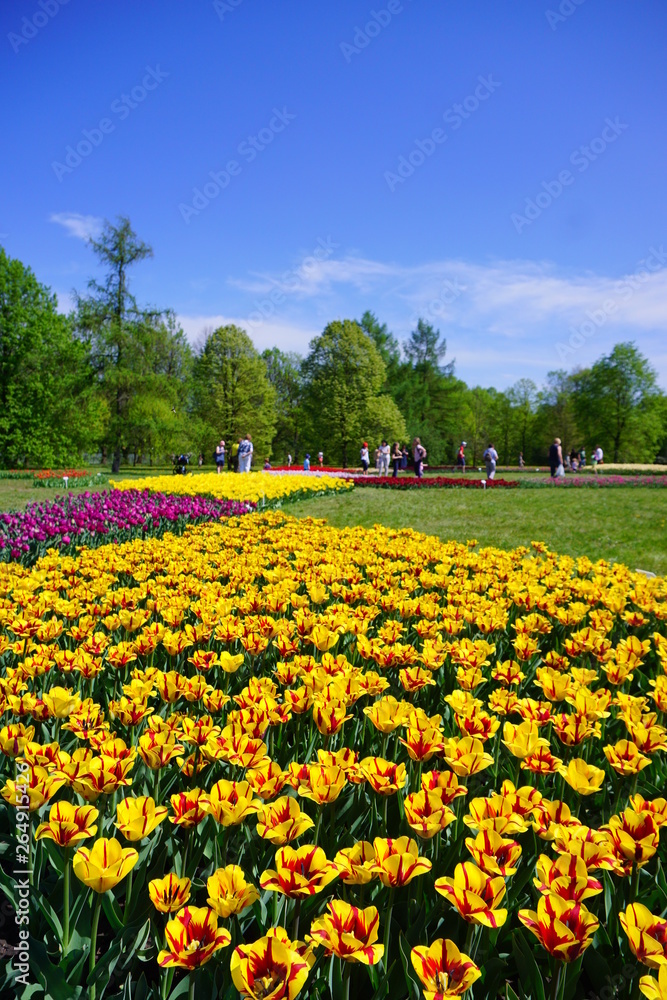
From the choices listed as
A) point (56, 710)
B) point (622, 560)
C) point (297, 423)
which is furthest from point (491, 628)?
point (297, 423)

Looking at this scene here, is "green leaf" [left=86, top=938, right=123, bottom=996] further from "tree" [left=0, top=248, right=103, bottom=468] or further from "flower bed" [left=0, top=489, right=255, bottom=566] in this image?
"tree" [left=0, top=248, right=103, bottom=468]

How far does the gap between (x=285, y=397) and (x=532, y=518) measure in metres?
45.9

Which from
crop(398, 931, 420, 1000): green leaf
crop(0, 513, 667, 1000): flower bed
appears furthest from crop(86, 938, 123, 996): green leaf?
crop(398, 931, 420, 1000): green leaf

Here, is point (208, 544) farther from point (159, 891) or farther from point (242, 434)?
point (242, 434)

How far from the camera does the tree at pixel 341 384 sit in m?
40.6

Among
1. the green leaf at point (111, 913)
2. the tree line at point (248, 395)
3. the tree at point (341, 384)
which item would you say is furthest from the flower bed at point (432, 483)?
the green leaf at point (111, 913)

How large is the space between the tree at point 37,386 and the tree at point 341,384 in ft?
55.1

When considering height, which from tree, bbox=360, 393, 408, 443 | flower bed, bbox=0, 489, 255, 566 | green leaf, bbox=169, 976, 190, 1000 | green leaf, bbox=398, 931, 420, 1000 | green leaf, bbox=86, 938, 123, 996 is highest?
tree, bbox=360, 393, 408, 443

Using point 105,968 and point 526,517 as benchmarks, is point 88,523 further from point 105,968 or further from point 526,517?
point 526,517

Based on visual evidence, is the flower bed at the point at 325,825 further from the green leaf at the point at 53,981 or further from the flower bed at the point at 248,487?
the flower bed at the point at 248,487

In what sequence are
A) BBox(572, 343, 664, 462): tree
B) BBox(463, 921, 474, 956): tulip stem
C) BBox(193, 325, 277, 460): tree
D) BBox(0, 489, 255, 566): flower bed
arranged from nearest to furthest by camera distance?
BBox(463, 921, 474, 956): tulip stem
BBox(0, 489, 255, 566): flower bed
BBox(193, 325, 277, 460): tree
BBox(572, 343, 664, 462): tree

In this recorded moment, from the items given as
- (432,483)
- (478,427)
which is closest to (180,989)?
(432,483)

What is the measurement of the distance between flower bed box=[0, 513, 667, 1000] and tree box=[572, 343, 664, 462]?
4827 centimetres

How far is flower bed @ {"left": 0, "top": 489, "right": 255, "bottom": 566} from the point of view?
6289 mm
